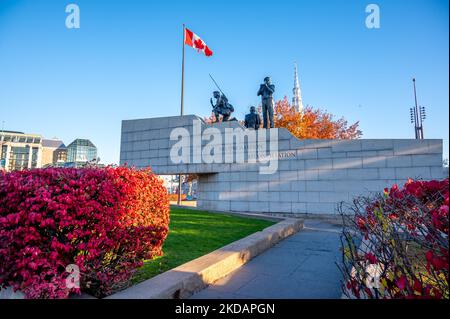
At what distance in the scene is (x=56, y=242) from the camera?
9.12 ft

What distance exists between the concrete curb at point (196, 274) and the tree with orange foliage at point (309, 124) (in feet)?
61.4

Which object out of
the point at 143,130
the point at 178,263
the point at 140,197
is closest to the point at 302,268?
the point at 178,263

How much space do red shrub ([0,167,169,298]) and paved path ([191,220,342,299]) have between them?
1149 mm

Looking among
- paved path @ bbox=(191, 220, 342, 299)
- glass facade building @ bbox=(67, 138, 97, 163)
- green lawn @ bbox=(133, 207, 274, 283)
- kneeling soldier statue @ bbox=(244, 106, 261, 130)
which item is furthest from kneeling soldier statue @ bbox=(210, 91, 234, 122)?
glass facade building @ bbox=(67, 138, 97, 163)

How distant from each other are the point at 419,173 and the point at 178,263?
1044 centimetres

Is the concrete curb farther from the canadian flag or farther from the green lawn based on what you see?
Result: the canadian flag

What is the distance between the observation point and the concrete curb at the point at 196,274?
9.27 feet

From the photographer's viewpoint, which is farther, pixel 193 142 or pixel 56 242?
pixel 193 142

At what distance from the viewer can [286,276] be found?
4219 millimetres

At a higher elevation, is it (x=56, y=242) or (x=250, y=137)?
(x=250, y=137)

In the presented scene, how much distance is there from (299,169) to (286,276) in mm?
8416

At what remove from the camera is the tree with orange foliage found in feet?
76.7
